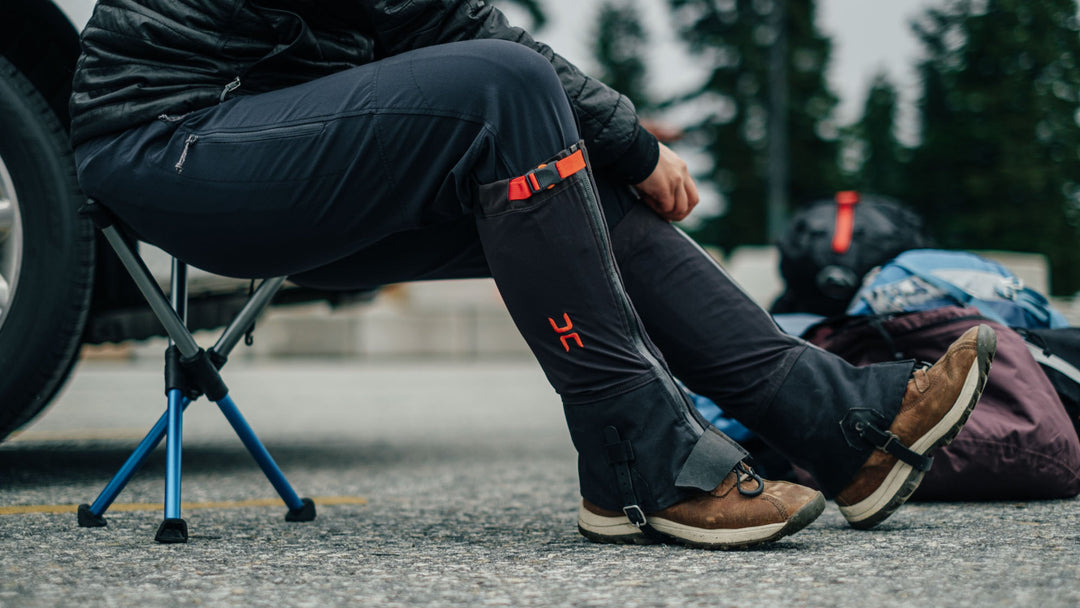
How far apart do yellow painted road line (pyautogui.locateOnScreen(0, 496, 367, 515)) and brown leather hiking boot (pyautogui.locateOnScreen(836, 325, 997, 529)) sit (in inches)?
47.2

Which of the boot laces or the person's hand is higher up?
the person's hand

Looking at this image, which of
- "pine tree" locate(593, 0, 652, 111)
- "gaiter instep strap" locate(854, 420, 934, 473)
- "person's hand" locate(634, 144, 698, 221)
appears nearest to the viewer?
"gaiter instep strap" locate(854, 420, 934, 473)

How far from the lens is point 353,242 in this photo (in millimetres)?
1670

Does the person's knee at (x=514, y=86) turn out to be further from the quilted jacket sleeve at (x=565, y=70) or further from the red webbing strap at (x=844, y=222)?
the red webbing strap at (x=844, y=222)

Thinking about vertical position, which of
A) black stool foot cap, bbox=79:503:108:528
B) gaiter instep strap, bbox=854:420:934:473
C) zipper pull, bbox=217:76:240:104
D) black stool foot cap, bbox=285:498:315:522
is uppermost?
zipper pull, bbox=217:76:240:104

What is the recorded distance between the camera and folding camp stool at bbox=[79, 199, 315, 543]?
1.71m

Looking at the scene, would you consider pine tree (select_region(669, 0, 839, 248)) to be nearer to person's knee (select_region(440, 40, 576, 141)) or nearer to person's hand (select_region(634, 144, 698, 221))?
person's hand (select_region(634, 144, 698, 221))

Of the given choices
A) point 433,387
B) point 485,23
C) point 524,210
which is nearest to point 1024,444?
point 524,210

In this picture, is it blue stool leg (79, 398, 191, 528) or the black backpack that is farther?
the black backpack

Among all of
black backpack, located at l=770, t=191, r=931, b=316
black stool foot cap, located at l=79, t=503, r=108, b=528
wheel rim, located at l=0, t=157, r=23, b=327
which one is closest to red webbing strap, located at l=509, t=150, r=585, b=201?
black stool foot cap, located at l=79, t=503, r=108, b=528

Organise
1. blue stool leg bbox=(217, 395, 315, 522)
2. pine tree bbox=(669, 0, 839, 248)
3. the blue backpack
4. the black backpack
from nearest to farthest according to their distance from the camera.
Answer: blue stool leg bbox=(217, 395, 315, 522)
the blue backpack
the black backpack
pine tree bbox=(669, 0, 839, 248)

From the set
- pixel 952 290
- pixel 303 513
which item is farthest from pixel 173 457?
pixel 952 290

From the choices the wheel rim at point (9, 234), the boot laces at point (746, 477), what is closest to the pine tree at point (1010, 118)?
the boot laces at point (746, 477)

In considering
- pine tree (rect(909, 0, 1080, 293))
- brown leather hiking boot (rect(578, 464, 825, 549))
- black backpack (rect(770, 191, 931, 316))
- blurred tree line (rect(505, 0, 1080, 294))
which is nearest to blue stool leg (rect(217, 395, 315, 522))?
brown leather hiking boot (rect(578, 464, 825, 549))
